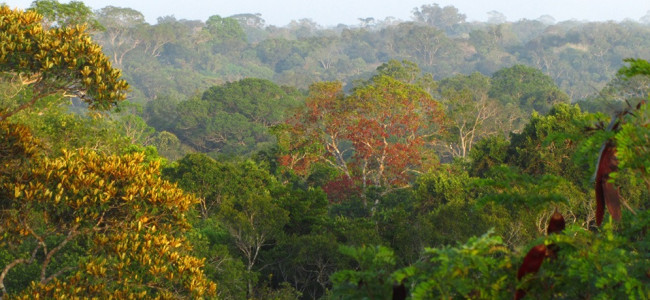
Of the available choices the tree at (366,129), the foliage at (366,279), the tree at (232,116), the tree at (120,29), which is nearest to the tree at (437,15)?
the tree at (120,29)

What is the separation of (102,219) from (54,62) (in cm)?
200

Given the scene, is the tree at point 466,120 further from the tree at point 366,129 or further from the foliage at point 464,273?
the foliage at point 464,273

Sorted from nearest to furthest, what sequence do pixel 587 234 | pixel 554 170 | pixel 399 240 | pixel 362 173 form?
pixel 587 234 → pixel 399 240 → pixel 554 170 → pixel 362 173

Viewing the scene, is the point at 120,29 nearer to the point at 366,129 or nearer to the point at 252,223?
the point at 366,129

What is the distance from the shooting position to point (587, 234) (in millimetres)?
4684

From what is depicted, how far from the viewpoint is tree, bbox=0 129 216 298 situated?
795cm

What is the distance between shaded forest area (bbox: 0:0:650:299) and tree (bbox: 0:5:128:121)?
0.03 metres

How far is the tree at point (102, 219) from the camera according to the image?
Result: 26.1 ft

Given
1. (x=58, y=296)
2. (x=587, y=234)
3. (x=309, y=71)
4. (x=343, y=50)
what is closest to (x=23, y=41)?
(x=58, y=296)

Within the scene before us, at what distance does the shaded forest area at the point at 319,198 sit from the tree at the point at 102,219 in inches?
1.0

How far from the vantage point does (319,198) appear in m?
19.9

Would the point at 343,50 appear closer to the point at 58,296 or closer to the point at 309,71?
the point at 309,71

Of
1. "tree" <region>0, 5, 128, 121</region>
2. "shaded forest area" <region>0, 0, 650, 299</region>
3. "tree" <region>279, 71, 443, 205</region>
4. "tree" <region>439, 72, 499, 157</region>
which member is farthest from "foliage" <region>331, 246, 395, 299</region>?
"tree" <region>439, 72, 499, 157</region>

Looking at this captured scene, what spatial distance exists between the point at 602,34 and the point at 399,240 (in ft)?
297
